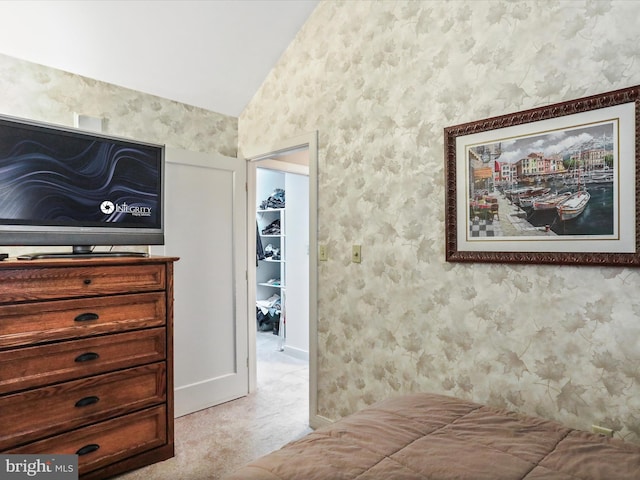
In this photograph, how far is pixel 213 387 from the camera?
3.28m

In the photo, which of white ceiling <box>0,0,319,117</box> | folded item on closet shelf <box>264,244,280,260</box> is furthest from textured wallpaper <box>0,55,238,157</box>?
folded item on closet shelf <box>264,244,280,260</box>

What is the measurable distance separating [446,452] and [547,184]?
1.23 metres

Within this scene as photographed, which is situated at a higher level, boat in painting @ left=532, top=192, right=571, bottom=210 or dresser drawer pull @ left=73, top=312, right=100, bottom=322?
boat in painting @ left=532, top=192, right=571, bottom=210

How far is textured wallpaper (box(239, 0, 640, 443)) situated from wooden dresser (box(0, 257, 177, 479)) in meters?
1.05

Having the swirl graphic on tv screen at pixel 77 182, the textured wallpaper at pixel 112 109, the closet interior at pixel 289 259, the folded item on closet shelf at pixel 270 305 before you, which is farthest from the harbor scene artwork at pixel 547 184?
the folded item on closet shelf at pixel 270 305

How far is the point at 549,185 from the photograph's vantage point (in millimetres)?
1801

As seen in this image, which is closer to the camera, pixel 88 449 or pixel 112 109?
pixel 88 449

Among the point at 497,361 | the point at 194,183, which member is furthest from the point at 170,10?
the point at 497,361

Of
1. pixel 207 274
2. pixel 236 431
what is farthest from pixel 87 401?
pixel 207 274

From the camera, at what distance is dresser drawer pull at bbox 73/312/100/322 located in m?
2.13

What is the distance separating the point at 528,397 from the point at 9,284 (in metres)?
2.44

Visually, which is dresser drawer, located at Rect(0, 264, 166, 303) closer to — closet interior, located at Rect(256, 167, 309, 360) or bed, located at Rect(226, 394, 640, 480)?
bed, located at Rect(226, 394, 640, 480)

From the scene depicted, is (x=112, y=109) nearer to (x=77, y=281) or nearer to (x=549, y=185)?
(x=77, y=281)

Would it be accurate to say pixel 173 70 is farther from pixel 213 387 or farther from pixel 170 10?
pixel 213 387
